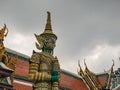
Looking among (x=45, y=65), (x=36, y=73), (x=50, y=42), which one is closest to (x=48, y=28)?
(x=50, y=42)

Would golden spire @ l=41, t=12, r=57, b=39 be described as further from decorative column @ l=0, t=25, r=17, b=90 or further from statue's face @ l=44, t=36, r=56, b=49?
decorative column @ l=0, t=25, r=17, b=90

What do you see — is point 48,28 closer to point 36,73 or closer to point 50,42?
point 50,42

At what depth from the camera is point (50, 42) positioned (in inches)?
479

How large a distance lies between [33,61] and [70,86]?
1583 cm

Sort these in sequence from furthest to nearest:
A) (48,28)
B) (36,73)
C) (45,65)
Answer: (48,28), (45,65), (36,73)

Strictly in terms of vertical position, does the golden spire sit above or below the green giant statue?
above

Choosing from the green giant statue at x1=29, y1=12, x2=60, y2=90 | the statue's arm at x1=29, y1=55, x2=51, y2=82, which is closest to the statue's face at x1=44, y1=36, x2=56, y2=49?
the green giant statue at x1=29, y1=12, x2=60, y2=90

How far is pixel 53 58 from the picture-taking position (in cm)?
1204

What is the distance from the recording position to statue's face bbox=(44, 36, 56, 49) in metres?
12.1

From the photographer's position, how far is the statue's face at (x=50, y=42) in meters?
12.1

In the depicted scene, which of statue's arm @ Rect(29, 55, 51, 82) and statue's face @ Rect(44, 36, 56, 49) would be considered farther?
statue's face @ Rect(44, 36, 56, 49)

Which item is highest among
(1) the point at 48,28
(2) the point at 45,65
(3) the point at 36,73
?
(1) the point at 48,28

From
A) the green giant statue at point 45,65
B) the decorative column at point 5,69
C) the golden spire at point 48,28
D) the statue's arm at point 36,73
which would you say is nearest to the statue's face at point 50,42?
the green giant statue at point 45,65

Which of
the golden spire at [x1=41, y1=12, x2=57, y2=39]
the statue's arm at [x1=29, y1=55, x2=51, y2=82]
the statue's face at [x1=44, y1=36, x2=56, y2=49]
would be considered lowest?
the statue's arm at [x1=29, y1=55, x2=51, y2=82]
